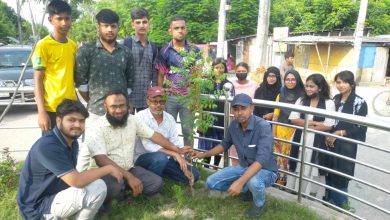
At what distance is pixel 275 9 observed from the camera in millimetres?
27547

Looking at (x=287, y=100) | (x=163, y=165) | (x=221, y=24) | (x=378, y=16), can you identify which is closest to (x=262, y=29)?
(x=221, y=24)

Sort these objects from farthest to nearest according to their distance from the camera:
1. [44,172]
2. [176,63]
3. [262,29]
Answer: [262,29] < [176,63] < [44,172]

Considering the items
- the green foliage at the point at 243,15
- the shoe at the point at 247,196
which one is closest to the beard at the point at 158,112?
the shoe at the point at 247,196

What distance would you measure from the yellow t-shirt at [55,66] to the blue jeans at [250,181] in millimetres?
1701

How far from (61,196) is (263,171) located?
5.95 ft

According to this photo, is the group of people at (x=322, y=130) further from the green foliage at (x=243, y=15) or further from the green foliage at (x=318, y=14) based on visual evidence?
the green foliage at (x=318, y=14)

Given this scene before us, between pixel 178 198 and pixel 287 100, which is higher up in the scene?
pixel 287 100

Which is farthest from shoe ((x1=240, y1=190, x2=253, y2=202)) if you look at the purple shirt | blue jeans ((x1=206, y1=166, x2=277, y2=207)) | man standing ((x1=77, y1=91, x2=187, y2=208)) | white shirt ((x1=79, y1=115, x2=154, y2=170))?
the purple shirt

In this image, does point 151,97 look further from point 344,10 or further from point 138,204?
point 344,10

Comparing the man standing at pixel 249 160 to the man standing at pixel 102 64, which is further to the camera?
the man standing at pixel 102 64

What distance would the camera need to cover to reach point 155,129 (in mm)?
3576

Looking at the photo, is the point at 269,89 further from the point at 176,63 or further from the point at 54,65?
the point at 54,65

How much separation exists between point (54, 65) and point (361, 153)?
5.48 m

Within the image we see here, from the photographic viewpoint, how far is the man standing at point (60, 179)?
264 cm
